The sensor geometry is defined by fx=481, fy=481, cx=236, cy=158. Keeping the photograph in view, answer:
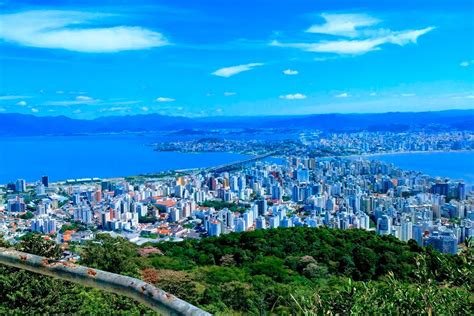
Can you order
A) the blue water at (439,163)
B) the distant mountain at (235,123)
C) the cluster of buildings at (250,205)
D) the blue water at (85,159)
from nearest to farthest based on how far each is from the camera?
the cluster of buildings at (250,205), the blue water at (439,163), the blue water at (85,159), the distant mountain at (235,123)

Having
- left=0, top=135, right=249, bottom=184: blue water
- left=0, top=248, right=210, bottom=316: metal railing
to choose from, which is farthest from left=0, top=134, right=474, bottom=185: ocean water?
left=0, top=248, right=210, bottom=316: metal railing

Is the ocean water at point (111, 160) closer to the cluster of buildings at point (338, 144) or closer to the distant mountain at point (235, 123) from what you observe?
the cluster of buildings at point (338, 144)

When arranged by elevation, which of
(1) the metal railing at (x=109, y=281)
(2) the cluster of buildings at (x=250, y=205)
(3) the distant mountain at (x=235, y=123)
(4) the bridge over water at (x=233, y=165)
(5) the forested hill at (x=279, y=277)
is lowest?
(2) the cluster of buildings at (x=250, y=205)

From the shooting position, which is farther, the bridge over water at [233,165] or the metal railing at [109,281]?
the bridge over water at [233,165]

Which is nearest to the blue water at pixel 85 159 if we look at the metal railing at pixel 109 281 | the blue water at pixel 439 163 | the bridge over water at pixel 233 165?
the bridge over water at pixel 233 165

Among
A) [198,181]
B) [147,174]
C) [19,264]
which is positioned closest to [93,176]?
[147,174]

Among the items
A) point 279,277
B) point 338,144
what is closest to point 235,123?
point 338,144

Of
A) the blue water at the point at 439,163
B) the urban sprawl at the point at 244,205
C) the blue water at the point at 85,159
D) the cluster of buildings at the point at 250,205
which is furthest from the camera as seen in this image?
the blue water at the point at 85,159
